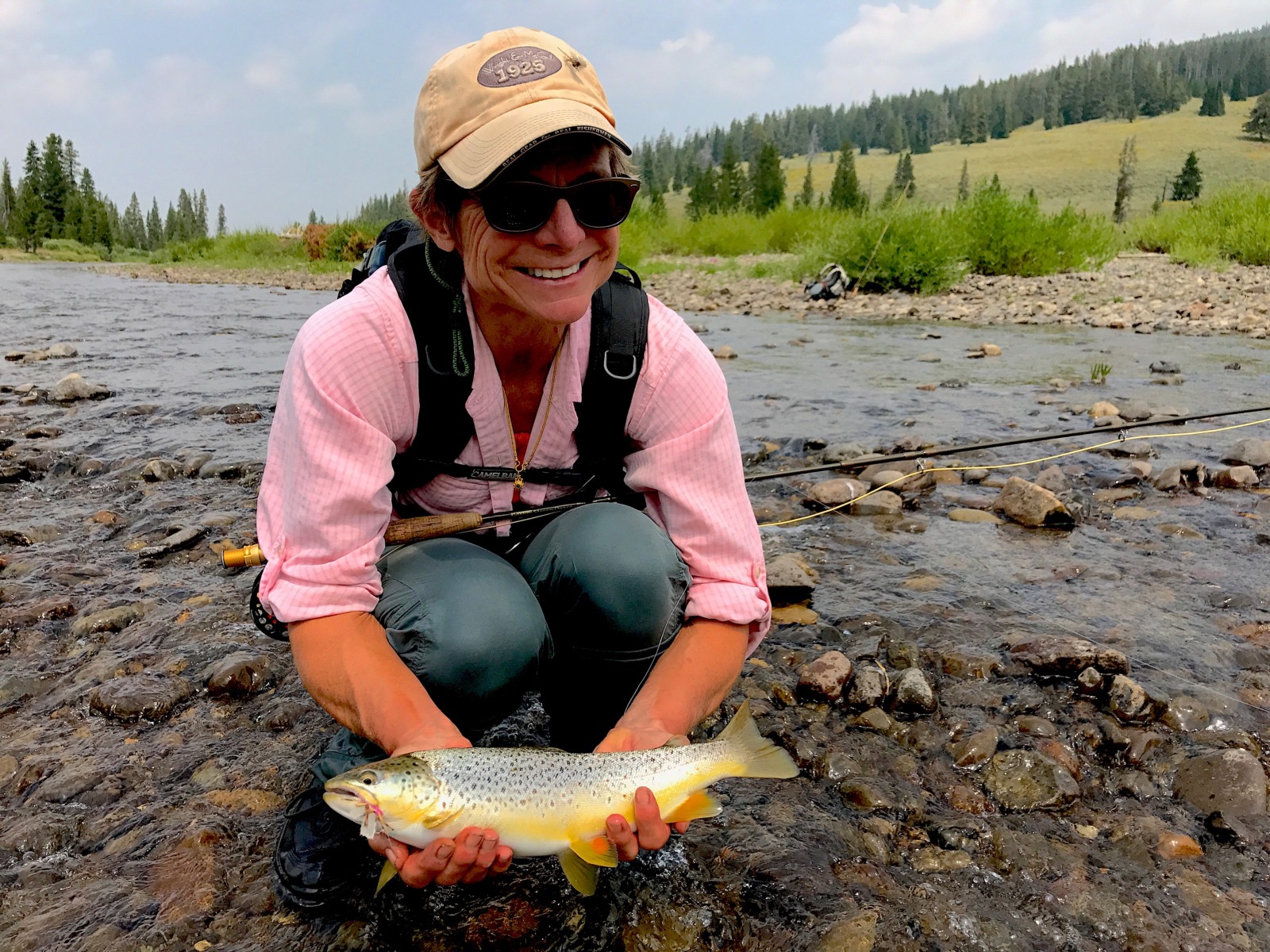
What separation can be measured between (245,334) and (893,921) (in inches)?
526

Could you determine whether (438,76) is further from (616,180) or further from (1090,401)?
(1090,401)

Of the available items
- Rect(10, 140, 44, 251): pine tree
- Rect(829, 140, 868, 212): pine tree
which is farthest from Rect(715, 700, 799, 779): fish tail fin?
Rect(10, 140, 44, 251): pine tree

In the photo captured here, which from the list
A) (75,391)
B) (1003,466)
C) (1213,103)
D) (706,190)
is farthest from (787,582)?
(1213,103)

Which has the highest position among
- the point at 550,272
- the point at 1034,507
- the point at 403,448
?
the point at 550,272

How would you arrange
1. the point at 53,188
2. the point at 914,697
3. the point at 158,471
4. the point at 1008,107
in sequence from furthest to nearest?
the point at 1008,107 → the point at 53,188 → the point at 158,471 → the point at 914,697

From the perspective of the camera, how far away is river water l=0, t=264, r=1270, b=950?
6.30ft

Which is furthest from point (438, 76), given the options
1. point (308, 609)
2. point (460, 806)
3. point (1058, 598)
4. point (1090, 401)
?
point (1090, 401)

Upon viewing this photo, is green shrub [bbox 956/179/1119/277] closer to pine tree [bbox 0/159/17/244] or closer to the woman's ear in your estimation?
the woman's ear

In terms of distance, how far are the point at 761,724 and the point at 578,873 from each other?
1099 millimetres

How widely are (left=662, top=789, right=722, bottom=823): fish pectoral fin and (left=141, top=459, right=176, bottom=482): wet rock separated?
4.57 meters

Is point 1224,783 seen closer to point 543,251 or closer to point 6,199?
point 543,251

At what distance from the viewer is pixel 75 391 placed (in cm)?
766

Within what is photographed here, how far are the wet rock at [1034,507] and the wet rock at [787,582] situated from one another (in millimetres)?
1505

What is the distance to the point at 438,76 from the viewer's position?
196cm
